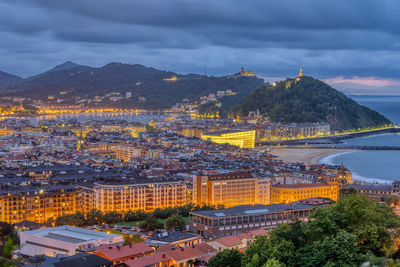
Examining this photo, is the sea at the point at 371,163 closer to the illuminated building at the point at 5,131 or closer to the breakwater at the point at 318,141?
the breakwater at the point at 318,141

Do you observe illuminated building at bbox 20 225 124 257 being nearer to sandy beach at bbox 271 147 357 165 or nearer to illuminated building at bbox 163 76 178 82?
sandy beach at bbox 271 147 357 165

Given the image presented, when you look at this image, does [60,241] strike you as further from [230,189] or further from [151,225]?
[230,189]

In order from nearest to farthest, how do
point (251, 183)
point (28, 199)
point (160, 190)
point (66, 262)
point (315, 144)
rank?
point (66, 262), point (28, 199), point (160, 190), point (251, 183), point (315, 144)

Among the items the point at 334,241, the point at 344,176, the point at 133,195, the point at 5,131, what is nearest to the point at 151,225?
the point at 133,195

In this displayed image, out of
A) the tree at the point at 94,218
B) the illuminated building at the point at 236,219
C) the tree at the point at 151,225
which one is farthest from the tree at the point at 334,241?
the tree at the point at 94,218

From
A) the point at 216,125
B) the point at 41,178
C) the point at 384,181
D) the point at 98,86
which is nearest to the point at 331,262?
the point at 41,178

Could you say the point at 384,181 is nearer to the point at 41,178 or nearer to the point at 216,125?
the point at 41,178
